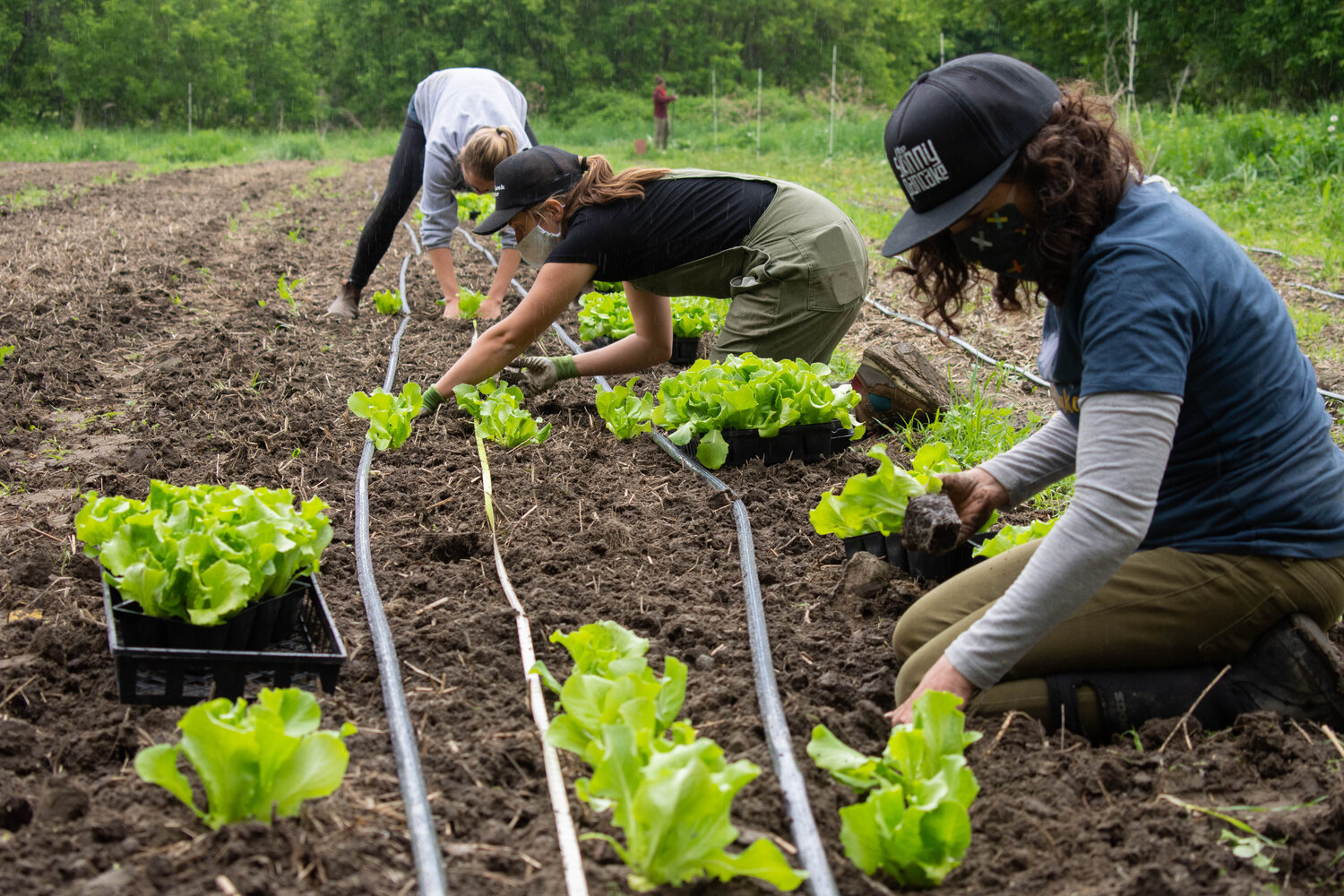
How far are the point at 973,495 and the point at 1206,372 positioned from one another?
719 millimetres

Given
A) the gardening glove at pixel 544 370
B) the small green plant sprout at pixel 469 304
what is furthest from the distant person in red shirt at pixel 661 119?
the gardening glove at pixel 544 370

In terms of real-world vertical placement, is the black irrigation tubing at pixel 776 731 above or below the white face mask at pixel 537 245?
below

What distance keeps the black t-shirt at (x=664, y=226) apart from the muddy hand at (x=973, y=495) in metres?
1.77

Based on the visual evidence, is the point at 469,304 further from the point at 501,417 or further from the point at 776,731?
the point at 776,731

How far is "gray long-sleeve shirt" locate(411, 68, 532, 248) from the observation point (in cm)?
549

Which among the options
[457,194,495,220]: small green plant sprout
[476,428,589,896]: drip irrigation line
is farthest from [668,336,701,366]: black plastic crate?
[457,194,495,220]: small green plant sprout

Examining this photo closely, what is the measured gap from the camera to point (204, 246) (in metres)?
8.70

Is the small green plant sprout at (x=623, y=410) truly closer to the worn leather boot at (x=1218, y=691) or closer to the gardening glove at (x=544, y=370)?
the gardening glove at (x=544, y=370)

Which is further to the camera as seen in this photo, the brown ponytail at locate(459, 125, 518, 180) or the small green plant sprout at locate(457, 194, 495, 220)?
the small green plant sprout at locate(457, 194, 495, 220)

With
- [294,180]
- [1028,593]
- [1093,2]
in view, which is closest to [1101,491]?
[1028,593]

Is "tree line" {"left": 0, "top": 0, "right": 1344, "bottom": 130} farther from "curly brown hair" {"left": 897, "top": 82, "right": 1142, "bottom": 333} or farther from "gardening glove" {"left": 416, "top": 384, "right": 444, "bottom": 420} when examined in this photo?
"curly brown hair" {"left": 897, "top": 82, "right": 1142, "bottom": 333}

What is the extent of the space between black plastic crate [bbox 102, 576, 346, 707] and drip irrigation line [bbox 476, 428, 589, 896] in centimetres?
43

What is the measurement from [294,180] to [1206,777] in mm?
15812

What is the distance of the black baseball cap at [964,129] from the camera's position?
74.1 inches
